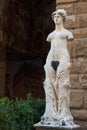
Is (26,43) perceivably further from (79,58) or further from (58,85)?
(58,85)

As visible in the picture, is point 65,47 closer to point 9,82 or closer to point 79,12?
point 79,12

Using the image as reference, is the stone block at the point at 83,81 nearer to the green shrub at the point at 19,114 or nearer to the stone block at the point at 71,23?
the green shrub at the point at 19,114

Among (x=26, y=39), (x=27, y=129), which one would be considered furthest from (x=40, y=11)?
(x=27, y=129)

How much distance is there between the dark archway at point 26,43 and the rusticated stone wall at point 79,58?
23.1ft

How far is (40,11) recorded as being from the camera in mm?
17656

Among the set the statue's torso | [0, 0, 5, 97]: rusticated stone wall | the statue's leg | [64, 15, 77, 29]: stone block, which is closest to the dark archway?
[0, 0, 5, 97]: rusticated stone wall

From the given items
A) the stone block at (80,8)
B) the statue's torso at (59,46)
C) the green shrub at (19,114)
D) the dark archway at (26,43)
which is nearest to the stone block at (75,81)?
the green shrub at (19,114)

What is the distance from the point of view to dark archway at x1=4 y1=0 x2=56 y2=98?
16391 millimetres

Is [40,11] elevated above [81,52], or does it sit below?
above

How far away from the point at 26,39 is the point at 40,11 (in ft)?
4.24

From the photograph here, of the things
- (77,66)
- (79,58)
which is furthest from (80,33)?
(77,66)

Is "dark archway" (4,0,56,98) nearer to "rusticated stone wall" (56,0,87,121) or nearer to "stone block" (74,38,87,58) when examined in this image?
"rusticated stone wall" (56,0,87,121)

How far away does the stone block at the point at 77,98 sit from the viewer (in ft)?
28.9

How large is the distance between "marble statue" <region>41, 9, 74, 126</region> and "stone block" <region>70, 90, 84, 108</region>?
136 centimetres
